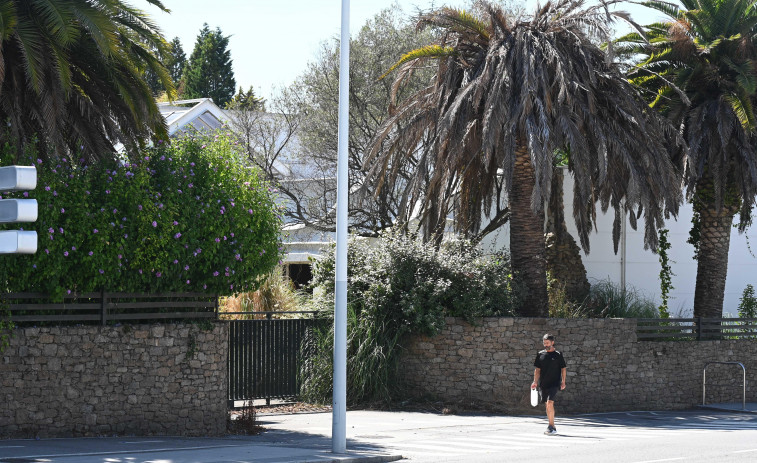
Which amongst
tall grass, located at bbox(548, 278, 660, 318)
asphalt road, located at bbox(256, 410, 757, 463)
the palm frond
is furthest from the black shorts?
the palm frond

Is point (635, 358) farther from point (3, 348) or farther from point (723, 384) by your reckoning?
point (3, 348)

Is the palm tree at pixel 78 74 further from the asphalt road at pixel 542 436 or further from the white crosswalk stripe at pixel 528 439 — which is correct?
the white crosswalk stripe at pixel 528 439

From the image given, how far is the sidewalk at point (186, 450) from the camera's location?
12.1 meters

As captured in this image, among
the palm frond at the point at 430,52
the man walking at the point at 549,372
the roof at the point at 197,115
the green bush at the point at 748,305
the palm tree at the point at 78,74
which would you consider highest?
the roof at the point at 197,115

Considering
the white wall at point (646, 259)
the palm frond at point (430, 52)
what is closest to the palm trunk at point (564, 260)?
the white wall at point (646, 259)

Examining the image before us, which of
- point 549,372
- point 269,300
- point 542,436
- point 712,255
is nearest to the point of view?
point 542,436

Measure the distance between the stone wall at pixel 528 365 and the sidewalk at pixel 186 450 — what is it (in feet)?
16.8

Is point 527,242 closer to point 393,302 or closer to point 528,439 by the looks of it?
point 393,302

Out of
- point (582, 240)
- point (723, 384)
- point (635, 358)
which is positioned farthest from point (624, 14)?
point (723, 384)

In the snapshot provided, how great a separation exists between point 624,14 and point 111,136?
1111 cm

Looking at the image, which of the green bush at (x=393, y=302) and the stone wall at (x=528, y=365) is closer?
the green bush at (x=393, y=302)

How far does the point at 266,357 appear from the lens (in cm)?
1956

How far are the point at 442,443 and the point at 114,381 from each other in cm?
515

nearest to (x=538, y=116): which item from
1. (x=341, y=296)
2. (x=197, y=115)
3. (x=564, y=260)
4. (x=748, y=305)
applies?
(x=564, y=260)
